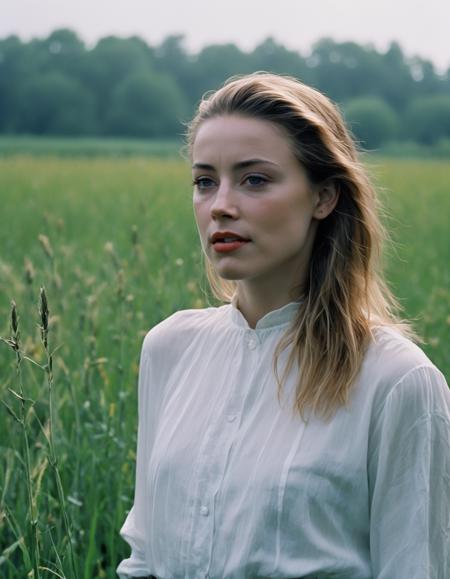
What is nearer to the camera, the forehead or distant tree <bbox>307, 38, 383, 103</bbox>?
the forehead

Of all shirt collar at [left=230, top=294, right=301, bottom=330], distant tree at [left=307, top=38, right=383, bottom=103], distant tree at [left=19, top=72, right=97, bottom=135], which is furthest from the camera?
distant tree at [left=307, top=38, right=383, bottom=103]

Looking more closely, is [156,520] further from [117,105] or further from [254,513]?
[117,105]

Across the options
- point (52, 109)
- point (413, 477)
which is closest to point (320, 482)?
point (413, 477)

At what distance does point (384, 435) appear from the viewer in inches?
64.0

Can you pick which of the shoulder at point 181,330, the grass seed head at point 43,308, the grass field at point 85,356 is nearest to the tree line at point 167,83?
the grass field at point 85,356

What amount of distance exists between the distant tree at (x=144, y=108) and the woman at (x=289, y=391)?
225 feet

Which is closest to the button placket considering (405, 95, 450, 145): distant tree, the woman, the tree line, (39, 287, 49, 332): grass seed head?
the woman

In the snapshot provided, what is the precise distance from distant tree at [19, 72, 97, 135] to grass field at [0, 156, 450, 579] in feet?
191

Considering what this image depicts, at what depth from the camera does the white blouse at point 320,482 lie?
5.37ft

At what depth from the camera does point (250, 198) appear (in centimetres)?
175

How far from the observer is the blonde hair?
1.71 metres

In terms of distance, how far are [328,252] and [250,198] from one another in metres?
0.22

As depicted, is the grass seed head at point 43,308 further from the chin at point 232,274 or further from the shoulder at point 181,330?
the shoulder at point 181,330

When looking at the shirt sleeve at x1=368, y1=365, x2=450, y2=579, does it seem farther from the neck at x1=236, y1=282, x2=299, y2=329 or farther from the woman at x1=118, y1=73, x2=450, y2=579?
the neck at x1=236, y1=282, x2=299, y2=329
